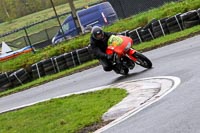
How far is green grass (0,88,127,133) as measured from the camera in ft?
34.3

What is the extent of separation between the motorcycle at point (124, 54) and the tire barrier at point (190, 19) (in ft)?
24.5

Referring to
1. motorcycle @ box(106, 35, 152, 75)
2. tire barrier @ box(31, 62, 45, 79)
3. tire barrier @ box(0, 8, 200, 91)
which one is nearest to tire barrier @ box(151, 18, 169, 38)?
tire barrier @ box(0, 8, 200, 91)

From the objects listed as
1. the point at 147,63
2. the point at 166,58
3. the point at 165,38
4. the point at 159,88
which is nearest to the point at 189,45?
the point at 166,58

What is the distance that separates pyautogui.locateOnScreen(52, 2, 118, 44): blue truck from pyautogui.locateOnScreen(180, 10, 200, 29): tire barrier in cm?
868

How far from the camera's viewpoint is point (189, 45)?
17672 mm

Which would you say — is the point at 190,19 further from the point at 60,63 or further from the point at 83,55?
the point at 60,63

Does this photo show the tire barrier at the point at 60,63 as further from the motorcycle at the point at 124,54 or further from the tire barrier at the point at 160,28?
the motorcycle at the point at 124,54

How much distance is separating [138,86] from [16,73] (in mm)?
11698

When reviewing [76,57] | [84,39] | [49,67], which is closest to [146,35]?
[76,57]

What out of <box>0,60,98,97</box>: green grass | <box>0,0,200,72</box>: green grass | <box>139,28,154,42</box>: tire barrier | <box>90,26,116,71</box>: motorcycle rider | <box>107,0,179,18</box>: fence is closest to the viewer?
<box>90,26,116,71</box>: motorcycle rider

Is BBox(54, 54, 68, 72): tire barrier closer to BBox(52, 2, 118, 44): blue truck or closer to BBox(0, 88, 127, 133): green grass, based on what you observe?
BBox(52, 2, 118, 44): blue truck

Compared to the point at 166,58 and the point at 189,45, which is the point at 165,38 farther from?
the point at 166,58

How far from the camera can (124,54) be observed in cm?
1543

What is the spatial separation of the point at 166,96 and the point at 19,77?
46.1ft
